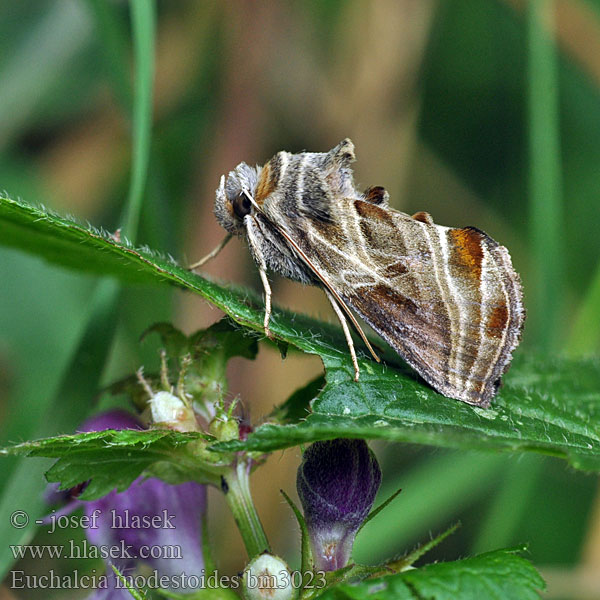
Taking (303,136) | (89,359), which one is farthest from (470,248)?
(303,136)

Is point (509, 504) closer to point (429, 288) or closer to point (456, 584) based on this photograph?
point (429, 288)

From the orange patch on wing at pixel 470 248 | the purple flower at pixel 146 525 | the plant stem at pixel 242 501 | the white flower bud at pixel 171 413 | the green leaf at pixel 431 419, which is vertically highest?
the orange patch on wing at pixel 470 248

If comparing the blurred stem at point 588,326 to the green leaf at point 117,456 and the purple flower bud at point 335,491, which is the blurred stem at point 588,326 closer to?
the purple flower bud at point 335,491

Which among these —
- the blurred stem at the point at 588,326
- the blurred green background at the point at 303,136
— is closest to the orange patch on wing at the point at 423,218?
the blurred stem at the point at 588,326

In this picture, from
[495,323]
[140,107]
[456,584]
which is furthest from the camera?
[140,107]

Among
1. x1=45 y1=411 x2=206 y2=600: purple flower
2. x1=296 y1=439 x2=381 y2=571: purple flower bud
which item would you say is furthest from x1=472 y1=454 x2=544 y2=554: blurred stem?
x1=296 y1=439 x2=381 y2=571: purple flower bud

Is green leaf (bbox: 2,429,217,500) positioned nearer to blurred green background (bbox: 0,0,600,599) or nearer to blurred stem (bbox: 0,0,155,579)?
blurred stem (bbox: 0,0,155,579)
